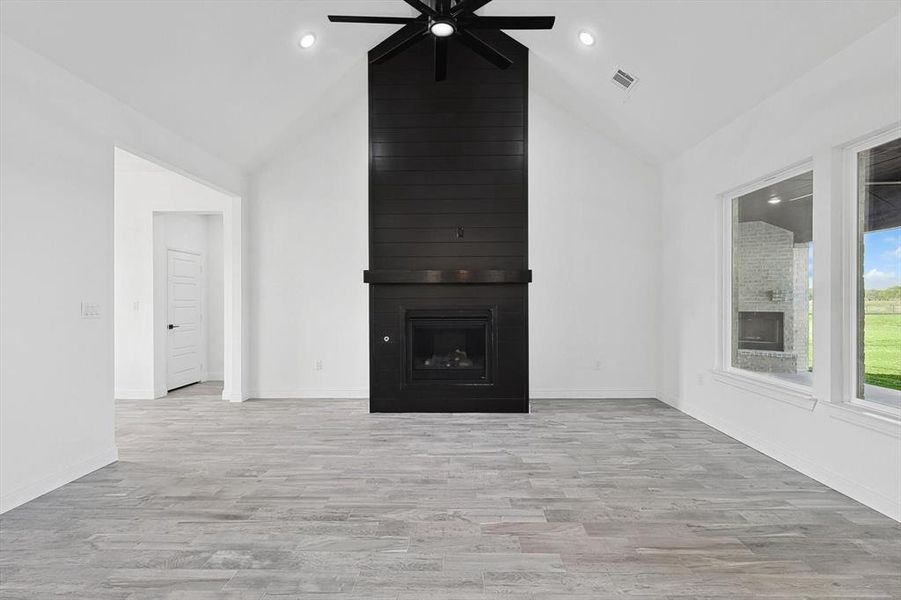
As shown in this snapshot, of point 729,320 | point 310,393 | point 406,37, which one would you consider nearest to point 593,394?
point 729,320

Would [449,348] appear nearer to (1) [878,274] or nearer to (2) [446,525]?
(2) [446,525]

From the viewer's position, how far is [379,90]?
5.62 metres

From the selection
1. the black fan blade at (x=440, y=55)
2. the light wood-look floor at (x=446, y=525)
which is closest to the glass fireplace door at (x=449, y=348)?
the light wood-look floor at (x=446, y=525)

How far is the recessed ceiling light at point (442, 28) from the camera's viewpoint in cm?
325

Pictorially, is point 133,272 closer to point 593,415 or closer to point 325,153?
point 325,153

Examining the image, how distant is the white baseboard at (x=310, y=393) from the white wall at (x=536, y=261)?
17 millimetres

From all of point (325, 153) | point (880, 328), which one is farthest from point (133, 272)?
point (880, 328)

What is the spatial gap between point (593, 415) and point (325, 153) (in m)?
4.39

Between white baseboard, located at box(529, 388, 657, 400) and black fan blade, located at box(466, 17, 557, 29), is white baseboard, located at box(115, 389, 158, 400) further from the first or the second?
black fan blade, located at box(466, 17, 557, 29)

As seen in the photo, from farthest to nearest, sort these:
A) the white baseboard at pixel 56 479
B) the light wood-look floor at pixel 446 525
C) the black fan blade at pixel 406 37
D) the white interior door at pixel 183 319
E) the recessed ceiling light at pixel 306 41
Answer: the white interior door at pixel 183 319
the recessed ceiling light at pixel 306 41
the black fan blade at pixel 406 37
the white baseboard at pixel 56 479
the light wood-look floor at pixel 446 525

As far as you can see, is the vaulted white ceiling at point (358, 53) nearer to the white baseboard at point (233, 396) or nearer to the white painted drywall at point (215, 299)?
the white painted drywall at point (215, 299)

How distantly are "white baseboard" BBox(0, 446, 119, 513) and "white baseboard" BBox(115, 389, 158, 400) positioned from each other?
8.35ft

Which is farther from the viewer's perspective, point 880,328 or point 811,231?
point 811,231

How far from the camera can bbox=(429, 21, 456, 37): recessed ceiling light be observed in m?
3.25
